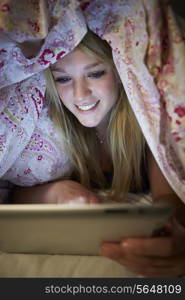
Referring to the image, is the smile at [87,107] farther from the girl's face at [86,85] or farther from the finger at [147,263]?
the finger at [147,263]

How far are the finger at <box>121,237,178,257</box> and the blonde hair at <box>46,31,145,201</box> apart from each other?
0.31 m

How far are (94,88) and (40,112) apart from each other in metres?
0.16

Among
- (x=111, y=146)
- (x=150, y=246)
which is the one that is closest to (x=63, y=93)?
(x=111, y=146)

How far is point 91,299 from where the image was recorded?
0.64 metres

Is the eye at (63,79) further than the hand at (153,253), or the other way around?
the eye at (63,79)

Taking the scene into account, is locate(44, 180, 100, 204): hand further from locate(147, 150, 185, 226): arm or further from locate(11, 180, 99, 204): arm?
locate(147, 150, 185, 226): arm

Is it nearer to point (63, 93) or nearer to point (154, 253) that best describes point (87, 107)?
point (63, 93)

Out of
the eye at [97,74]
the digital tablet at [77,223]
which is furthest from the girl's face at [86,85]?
the digital tablet at [77,223]

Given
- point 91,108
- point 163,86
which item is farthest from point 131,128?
point 163,86

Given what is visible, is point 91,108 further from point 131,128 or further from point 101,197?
point 101,197

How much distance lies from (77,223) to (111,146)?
44 centimetres

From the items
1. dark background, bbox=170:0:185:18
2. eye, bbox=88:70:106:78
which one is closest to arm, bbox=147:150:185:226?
eye, bbox=88:70:106:78

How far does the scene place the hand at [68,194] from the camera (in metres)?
0.93

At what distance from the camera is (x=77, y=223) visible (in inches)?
24.1
